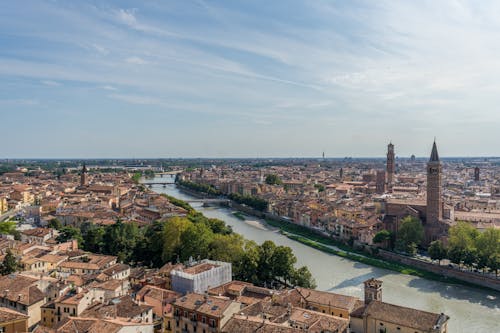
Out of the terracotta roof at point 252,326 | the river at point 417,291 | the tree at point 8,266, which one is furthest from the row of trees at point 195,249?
the terracotta roof at point 252,326

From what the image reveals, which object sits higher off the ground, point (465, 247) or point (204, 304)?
point (204, 304)

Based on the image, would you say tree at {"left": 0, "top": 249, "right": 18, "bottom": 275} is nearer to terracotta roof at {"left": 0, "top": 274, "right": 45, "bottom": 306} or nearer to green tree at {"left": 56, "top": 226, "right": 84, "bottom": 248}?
terracotta roof at {"left": 0, "top": 274, "right": 45, "bottom": 306}

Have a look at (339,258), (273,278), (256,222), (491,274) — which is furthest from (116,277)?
(256,222)

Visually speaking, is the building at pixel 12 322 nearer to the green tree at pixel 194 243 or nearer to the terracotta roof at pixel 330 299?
the terracotta roof at pixel 330 299

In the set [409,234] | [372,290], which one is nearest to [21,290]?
[372,290]

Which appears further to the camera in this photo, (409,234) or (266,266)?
(409,234)

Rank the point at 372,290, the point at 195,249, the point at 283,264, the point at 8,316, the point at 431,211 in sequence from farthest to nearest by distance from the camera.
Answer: the point at 431,211 < the point at 195,249 < the point at 283,264 < the point at 372,290 < the point at 8,316

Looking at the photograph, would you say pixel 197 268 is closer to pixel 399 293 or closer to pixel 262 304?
pixel 262 304

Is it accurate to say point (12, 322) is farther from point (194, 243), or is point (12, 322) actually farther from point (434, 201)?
point (434, 201)
